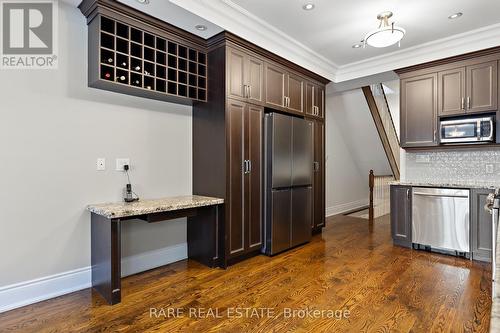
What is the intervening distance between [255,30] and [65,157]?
2.42m

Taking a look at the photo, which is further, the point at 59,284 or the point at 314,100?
the point at 314,100

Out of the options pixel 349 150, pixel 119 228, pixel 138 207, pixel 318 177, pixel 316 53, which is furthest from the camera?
pixel 349 150

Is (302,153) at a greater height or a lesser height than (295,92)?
lesser

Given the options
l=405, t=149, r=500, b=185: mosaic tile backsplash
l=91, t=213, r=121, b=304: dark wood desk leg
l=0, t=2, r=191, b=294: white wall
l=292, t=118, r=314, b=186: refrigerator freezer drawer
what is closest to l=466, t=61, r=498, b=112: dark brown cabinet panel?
l=405, t=149, r=500, b=185: mosaic tile backsplash

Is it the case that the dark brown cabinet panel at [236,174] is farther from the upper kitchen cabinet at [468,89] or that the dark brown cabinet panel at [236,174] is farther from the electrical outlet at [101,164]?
the upper kitchen cabinet at [468,89]

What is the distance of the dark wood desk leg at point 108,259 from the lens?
2.38m

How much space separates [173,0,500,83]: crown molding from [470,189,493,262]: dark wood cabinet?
1.85 meters

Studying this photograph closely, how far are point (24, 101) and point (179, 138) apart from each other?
147cm

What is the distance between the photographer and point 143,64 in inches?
112

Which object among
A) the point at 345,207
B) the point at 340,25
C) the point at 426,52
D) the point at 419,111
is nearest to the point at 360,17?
the point at 340,25

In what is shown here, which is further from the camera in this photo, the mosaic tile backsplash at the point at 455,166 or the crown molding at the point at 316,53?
the mosaic tile backsplash at the point at 455,166

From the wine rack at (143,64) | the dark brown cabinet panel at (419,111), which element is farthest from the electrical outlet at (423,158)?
the wine rack at (143,64)

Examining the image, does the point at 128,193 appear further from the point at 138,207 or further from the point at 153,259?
the point at 153,259

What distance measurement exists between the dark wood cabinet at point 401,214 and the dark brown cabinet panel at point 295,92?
1762 millimetres
